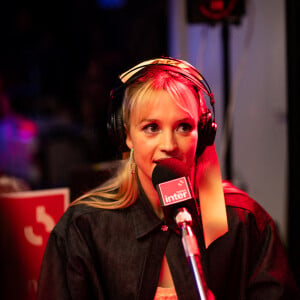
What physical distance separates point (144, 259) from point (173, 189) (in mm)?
308

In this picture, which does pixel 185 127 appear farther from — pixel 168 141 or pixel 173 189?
pixel 173 189

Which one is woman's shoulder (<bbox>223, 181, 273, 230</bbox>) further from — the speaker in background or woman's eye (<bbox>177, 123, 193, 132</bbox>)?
the speaker in background

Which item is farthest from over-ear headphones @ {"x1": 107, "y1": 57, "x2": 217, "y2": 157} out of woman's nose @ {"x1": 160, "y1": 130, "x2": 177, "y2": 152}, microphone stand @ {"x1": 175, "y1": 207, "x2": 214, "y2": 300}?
microphone stand @ {"x1": 175, "y1": 207, "x2": 214, "y2": 300}

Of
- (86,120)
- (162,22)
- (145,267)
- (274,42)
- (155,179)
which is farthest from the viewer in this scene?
(86,120)

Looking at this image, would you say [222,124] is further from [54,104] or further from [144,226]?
[54,104]

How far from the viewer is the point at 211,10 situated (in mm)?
2348

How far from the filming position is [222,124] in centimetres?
281

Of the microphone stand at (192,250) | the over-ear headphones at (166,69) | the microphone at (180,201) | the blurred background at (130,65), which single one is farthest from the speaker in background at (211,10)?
the microphone stand at (192,250)

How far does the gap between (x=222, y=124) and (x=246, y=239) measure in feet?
5.12

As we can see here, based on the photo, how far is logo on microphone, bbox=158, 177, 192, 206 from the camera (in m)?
1.02

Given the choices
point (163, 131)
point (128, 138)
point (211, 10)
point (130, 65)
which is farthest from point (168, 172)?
point (211, 10)

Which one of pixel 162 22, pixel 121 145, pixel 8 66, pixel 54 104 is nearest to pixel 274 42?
pixel 162 22

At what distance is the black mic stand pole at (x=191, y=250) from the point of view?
0.91 meters

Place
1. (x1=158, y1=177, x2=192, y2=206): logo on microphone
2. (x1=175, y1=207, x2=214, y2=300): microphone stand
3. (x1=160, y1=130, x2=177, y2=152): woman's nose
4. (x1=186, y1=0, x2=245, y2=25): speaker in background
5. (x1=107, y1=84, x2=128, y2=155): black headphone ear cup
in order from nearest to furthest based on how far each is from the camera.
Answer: (x1=175, y1=207, x2=214, y2=300): microphone stand → (x1=158, y1=177, x2=192, y2=206): logo on microphone → (x1=160, y1=130, x2=177, y2=152): woman's nose → (x1=107, y1=84, x2=128, y2=155): black headphone ear cup → (x1=186, y1=0, x2=245, y2=25): speaker in background
